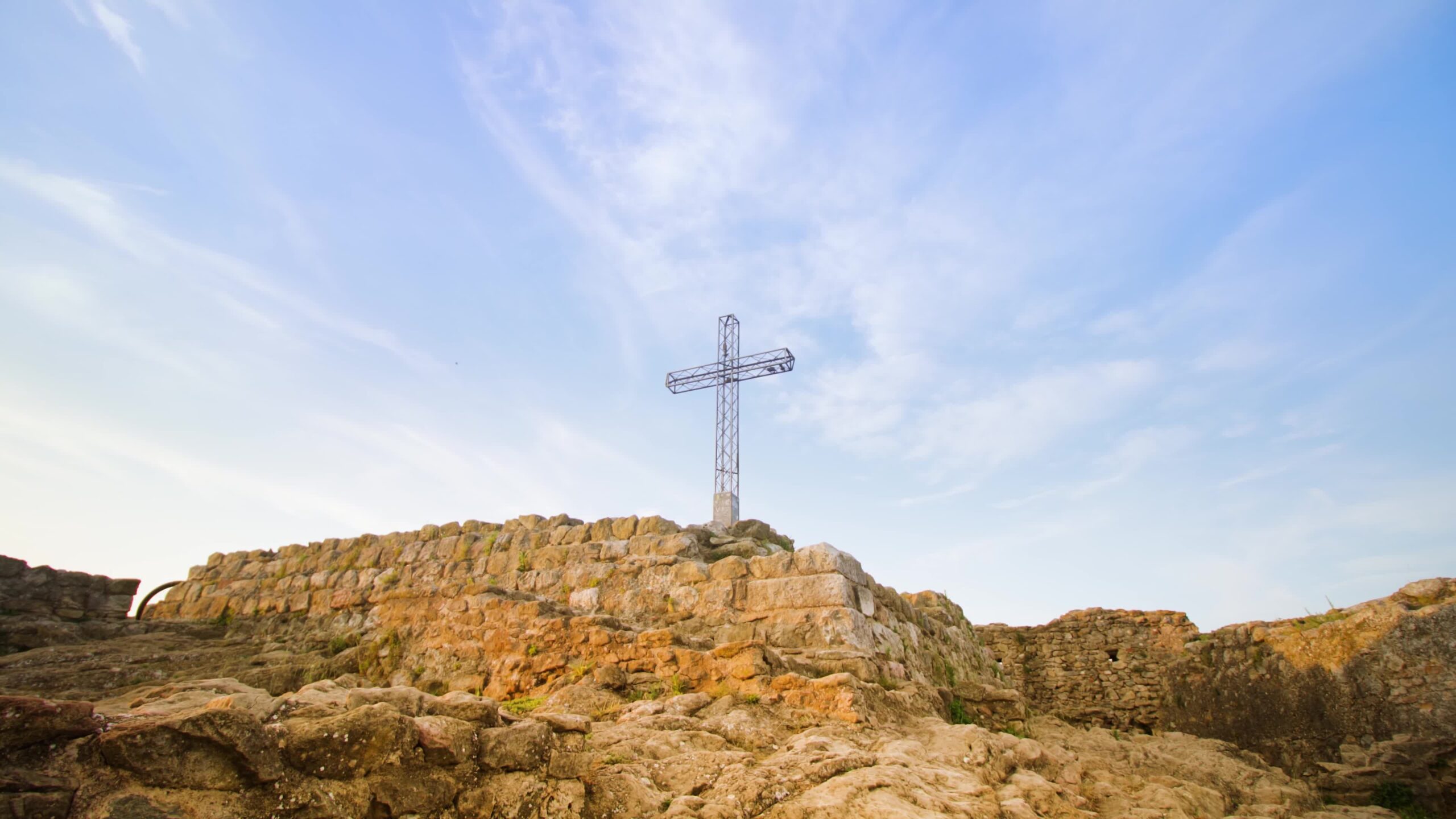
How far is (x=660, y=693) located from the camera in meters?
5.71

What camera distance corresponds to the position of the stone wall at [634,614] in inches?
247

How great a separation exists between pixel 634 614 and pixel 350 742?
5593 mm

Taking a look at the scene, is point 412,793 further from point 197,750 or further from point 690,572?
point 690,572

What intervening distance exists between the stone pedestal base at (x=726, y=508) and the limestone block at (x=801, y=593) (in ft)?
18.2

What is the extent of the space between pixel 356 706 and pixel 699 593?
4.65m

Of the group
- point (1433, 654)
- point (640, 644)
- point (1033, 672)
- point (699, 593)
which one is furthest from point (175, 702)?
point (1033, 672)

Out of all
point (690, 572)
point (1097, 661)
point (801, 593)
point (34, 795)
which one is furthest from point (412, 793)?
point (1097, 661)

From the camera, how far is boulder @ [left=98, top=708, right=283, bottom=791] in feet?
8.41

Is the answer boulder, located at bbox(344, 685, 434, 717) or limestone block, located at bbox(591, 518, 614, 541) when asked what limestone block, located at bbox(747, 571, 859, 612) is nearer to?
limestone block, located at bbox(591, 518, 614, 541)

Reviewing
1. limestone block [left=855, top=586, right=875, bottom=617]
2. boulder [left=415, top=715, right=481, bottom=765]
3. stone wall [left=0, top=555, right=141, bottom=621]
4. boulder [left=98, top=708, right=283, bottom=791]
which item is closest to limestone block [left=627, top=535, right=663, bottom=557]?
limestone block [left=855, top=586, right=875, bottom=617]

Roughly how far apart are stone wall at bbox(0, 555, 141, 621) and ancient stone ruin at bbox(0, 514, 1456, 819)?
5 centimetres

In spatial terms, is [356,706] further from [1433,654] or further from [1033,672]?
[1033,672]

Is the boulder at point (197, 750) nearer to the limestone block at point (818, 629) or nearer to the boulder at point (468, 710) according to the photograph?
the boulder at point (468, 710)

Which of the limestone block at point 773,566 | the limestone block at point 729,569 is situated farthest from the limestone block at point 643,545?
→ the limestone block at point 773,566
